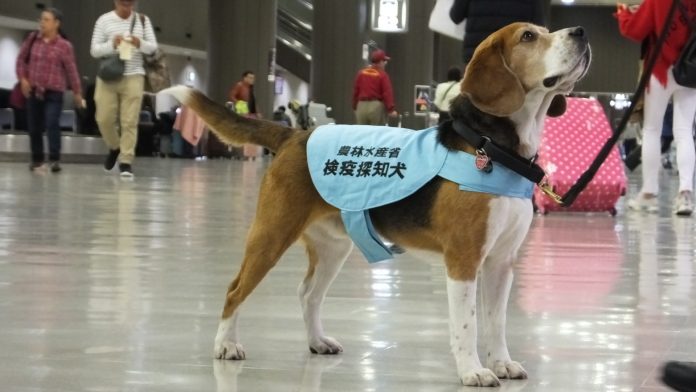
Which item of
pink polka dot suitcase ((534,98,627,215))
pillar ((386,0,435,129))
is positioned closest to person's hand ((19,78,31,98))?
pink polka dot suitcase ((534,98,627,215))

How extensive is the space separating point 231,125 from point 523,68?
42.7 inches

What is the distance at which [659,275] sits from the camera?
598 cm

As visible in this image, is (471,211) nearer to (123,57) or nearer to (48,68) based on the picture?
(123,57)

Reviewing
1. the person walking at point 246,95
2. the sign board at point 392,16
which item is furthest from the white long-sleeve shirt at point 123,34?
the sign board at point 392,16

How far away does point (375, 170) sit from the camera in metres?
3.71

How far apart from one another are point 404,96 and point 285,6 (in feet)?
20.9

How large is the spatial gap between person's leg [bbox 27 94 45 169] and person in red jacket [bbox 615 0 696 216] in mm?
8534

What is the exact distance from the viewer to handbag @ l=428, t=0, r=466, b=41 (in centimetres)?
905

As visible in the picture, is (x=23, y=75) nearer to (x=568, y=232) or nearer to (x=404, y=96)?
(x=568, y=232)

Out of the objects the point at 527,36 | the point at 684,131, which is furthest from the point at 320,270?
the point at 684,131

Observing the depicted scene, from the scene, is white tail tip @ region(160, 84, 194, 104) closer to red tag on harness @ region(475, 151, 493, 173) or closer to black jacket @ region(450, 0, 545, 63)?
red tag on harness @ region(475, 151, 493, 173)

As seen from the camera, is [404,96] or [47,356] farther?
[404,96]

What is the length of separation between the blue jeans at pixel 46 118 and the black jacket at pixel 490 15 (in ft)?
27.1

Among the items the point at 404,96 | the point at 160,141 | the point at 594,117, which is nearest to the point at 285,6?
the point at 404,96
